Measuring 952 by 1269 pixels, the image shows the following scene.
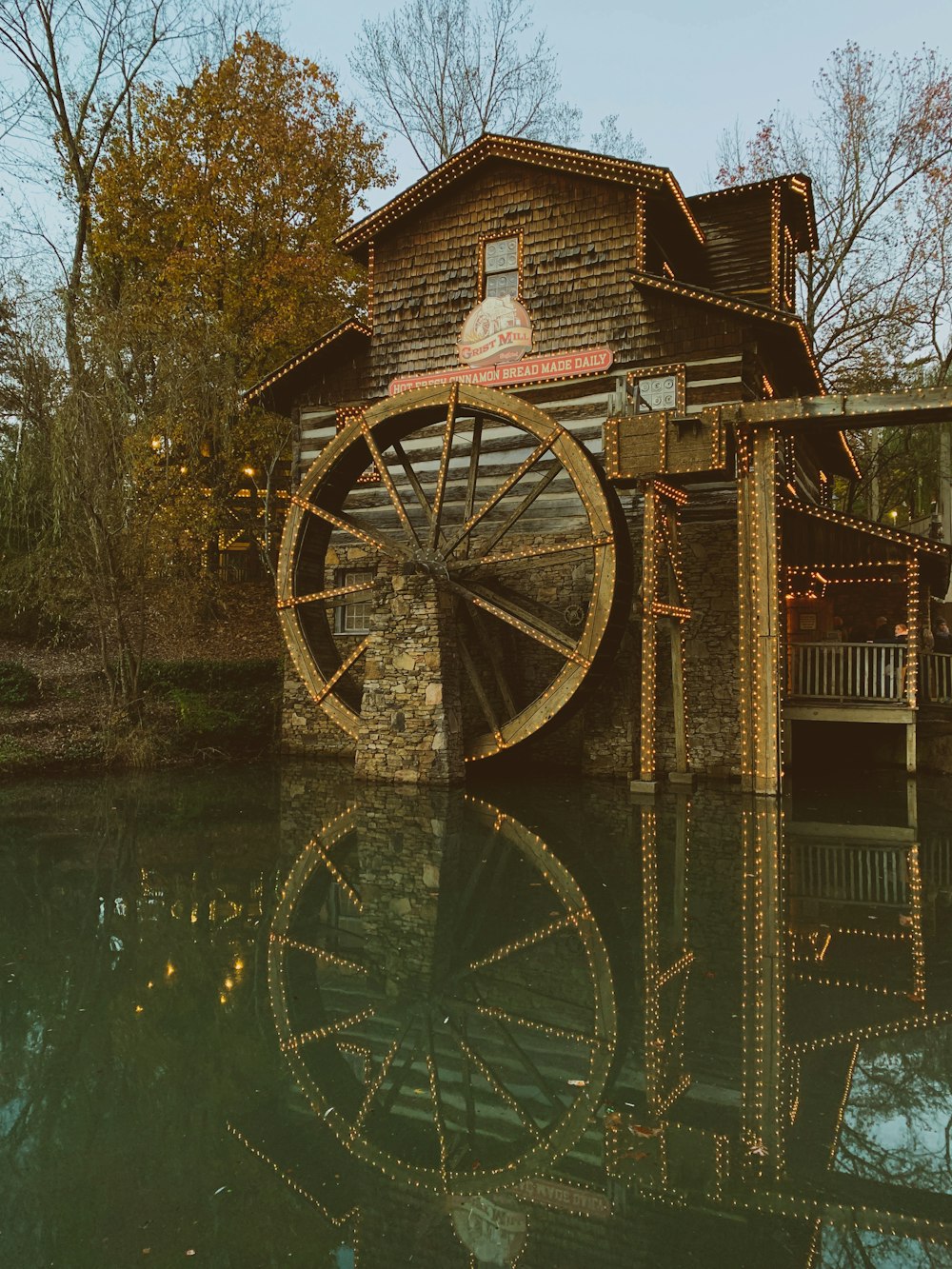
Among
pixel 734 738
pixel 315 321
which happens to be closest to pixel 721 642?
pixel 734 738

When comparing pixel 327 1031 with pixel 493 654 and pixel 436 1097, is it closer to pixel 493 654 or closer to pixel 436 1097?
pixel 436 1097

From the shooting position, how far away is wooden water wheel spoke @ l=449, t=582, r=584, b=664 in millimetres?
10695

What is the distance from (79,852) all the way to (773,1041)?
212 inches

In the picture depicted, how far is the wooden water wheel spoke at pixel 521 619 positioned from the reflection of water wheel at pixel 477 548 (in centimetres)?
2

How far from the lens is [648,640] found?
409 inches

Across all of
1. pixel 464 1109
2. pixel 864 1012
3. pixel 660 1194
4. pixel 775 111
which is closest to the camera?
pixel 660 1194

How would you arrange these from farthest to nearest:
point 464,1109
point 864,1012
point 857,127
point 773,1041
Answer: point 857,127 < point 864,1012 < point 773,1041 < point 464,1109

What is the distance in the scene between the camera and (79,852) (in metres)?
7.23

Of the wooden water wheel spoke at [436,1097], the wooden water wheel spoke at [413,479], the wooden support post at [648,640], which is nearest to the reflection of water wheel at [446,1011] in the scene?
the wooden water wheel spoke at [436,1097]

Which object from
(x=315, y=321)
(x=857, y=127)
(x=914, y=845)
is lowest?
(x=914, y=845)

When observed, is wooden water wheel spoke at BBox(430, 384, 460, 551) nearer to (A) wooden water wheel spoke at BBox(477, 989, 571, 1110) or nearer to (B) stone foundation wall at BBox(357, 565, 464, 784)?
(B) stone foundation wall at BBox(357, 565, 464, 784)

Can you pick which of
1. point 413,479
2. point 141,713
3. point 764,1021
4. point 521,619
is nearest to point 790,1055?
point 764,1021

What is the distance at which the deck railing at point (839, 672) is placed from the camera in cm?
1208

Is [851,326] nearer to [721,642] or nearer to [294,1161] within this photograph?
[721,642]
